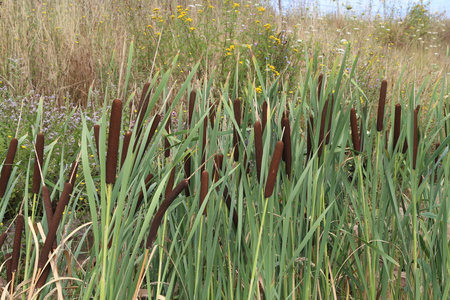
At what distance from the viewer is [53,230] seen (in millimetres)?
705

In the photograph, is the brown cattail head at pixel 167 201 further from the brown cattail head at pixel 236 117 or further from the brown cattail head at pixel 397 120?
the brown cattail head at pixel 397 120

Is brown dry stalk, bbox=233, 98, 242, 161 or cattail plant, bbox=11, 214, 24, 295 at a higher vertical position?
brown dry stalk, bbox=233, 98, 242, 161

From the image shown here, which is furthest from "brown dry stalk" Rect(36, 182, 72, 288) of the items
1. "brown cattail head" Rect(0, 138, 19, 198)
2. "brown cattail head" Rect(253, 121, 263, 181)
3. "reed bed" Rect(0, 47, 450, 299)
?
"brown cattail head" Rect(253, 121, 263, 181)

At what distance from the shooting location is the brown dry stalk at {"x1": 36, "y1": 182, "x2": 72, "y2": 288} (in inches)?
26.6

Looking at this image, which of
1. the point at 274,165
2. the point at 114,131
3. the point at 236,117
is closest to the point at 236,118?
the point at 236,117

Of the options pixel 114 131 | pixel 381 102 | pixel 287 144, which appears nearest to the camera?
pixel 114 131

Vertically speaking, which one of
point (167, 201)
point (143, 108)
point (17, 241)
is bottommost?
point (17, 241)

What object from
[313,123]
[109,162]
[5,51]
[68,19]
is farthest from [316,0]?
[109,162]

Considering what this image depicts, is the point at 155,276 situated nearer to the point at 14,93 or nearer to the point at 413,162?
the point at 413,162

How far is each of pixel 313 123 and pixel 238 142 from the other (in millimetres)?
190

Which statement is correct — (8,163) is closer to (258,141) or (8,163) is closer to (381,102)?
(258,141)

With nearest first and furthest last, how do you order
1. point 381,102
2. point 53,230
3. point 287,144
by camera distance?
1. point 53,230
2. point 287,144
3. point 381,102

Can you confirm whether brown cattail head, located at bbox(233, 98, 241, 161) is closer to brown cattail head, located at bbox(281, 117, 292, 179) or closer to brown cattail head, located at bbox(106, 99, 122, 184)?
brown cattail head, located at bbox(281, 117, 292, 179)

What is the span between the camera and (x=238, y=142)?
918mm
